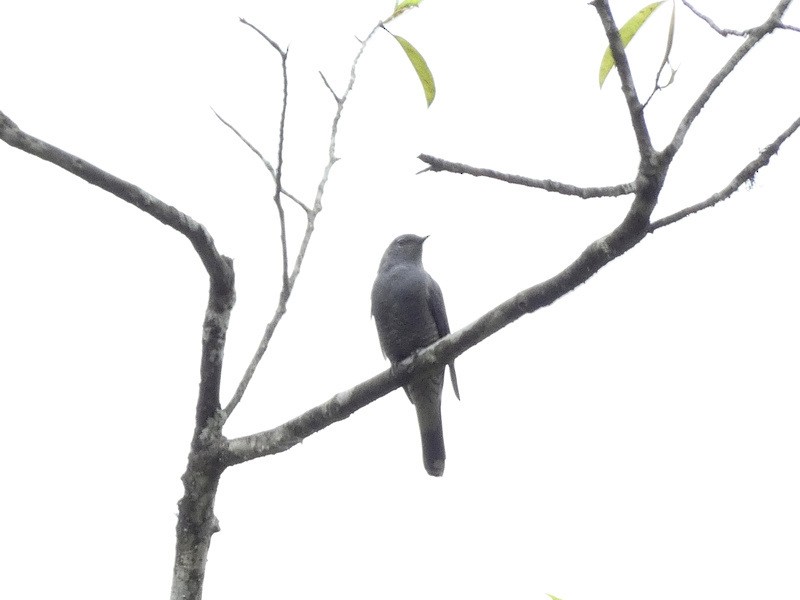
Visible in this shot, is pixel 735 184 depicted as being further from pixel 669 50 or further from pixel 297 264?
pixel 297 264

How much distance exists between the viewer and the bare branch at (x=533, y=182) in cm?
284

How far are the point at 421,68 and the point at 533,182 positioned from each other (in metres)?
0.54

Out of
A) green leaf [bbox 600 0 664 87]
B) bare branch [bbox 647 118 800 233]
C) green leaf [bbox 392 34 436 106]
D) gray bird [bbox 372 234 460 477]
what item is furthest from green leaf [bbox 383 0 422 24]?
gray bird [bbox 372 234 460 477]

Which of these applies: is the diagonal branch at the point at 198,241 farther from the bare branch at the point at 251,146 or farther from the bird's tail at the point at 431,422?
the bird's tail at the point at 431,422

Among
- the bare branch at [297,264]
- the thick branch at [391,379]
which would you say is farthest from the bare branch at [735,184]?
the bare branch at [297,264]

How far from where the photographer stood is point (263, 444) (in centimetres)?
387

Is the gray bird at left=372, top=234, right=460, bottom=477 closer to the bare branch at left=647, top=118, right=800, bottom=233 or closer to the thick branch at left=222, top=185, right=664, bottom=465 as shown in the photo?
the thick branch at left=222, top=185, right=664, bottom=465

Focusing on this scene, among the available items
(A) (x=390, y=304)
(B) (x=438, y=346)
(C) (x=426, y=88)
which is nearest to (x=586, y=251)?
(C) (x=426, y=88)

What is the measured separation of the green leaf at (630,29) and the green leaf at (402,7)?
A: 627 millimetres

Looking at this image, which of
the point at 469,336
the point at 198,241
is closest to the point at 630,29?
the point at 469,336

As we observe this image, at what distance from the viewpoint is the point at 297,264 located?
4.04m

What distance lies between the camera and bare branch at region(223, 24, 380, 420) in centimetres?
389

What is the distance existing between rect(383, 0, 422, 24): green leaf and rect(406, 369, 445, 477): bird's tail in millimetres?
3933

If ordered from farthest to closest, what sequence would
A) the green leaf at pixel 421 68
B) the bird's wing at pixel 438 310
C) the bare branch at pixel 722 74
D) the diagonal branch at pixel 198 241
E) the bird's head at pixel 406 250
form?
the bird's head at pixel 406 250 < the bird's wing at pixel 438 310 < the diagonal branch at pixel 198 241 < the green leaf at pixel 421 68 < the bare branch at pixel 722 74
